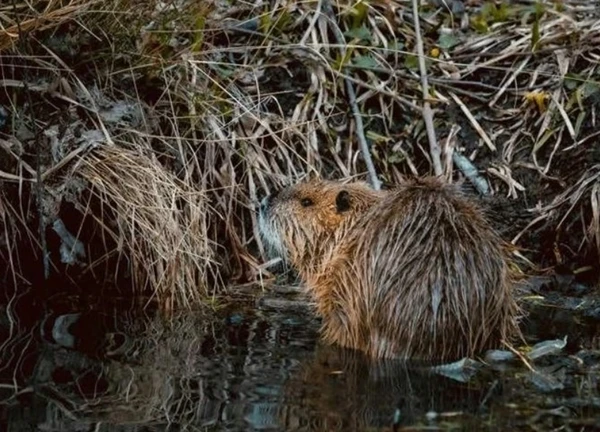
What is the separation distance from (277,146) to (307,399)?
2.04 m

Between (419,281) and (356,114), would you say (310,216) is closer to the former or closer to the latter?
(419,281)

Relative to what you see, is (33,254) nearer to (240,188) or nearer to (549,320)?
(240,188)

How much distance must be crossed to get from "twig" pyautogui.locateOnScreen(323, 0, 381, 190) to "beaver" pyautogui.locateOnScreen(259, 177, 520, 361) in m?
0.91

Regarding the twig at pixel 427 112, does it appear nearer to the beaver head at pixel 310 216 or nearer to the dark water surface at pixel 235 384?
the beaver head at pixel 310 216

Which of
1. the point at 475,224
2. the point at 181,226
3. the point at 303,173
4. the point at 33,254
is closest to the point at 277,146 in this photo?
the point at 303,173

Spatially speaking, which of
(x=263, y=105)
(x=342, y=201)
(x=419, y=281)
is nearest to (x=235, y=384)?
(x=419, y=281)

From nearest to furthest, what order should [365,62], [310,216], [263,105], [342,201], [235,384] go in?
[235,384] < [342,201] < [310,216] < [263,105] < [365,62]

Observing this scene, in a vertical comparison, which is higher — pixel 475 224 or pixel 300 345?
pixel 475 224

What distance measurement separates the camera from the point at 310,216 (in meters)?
4.31

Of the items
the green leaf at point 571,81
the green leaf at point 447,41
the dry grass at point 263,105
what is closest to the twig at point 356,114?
the dry grass at point 263,105

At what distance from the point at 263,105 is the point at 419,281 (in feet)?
5.84

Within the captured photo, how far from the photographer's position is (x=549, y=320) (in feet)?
A: 14.3

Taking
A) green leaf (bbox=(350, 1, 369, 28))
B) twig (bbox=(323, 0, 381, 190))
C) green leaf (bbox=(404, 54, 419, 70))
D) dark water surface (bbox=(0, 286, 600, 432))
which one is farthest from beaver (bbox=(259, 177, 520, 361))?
green leaf (bbox=(350, 1, 369, 28))

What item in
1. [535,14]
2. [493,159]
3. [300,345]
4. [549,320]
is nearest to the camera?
[300,345]
